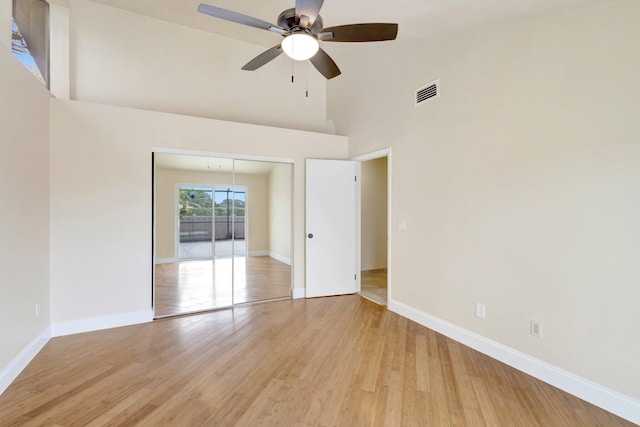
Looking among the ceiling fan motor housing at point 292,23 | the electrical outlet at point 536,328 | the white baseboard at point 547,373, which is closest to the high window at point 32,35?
the ceiling fan motor housing at point 292,23

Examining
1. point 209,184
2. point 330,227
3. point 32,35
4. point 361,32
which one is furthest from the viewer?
point 330,227

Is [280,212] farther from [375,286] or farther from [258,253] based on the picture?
[375,286]

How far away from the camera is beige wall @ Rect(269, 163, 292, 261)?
432 cm

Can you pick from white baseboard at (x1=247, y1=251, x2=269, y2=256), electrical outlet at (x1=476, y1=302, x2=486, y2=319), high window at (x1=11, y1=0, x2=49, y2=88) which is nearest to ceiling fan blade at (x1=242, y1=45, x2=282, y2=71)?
high window at (x1=11, y1=0, x2=49, y2=88)

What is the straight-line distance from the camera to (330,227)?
4473 millimetres

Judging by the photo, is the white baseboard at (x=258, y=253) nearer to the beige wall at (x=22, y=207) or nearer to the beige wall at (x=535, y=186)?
the beige wall at (x=535, y=186)

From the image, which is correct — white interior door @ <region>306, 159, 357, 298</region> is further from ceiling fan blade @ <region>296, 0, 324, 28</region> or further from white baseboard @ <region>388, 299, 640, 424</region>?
ceiling fan blade @ <region>296, 0, 324, 28</region>

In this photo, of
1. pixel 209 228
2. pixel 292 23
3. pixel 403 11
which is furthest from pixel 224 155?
pixel 403 11

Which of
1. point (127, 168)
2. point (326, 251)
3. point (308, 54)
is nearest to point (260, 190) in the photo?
point (326, 251)

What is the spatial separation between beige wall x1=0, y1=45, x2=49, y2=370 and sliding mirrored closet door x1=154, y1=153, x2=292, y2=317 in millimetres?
1017

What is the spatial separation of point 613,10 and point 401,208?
2378 mm

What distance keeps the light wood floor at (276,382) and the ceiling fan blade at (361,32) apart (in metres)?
2.66

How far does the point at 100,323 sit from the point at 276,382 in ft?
7.69

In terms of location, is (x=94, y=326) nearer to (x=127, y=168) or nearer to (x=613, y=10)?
(x=127, y=168)
